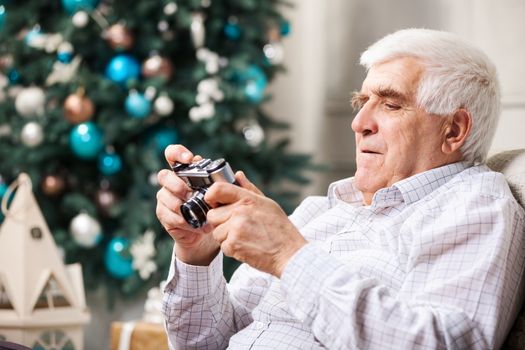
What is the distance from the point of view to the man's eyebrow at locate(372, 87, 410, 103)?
4.89 ft

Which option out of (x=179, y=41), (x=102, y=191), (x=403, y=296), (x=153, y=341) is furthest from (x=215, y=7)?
(x=403, y=296)

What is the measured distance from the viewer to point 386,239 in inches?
56.6

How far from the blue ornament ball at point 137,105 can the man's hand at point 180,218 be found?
1506 mm

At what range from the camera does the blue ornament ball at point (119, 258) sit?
3025 millimetres

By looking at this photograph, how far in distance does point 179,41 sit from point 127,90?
306mm

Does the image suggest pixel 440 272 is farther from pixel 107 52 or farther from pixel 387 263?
pixel 107 52

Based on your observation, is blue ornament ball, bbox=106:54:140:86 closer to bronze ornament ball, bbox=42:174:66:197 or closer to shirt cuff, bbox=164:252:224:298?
bronze ornament ball, bbox=42:174:66:197

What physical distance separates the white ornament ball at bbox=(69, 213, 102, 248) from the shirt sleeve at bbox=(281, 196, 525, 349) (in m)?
1.90

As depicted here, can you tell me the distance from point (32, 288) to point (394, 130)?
140 centimetres

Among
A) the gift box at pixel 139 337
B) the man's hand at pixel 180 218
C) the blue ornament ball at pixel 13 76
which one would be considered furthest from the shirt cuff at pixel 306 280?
the blue ornament ball at pixel 13 76

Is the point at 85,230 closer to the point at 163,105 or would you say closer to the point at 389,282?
the point at 163,105

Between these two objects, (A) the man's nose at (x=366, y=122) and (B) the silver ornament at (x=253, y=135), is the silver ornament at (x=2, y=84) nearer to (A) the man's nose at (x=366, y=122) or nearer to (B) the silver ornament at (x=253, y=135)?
(B) the silver ornament at (x=253, y=135)

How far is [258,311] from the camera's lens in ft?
4.98

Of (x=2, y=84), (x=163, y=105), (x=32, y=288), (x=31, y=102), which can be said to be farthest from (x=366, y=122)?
(x=2, y=84)
